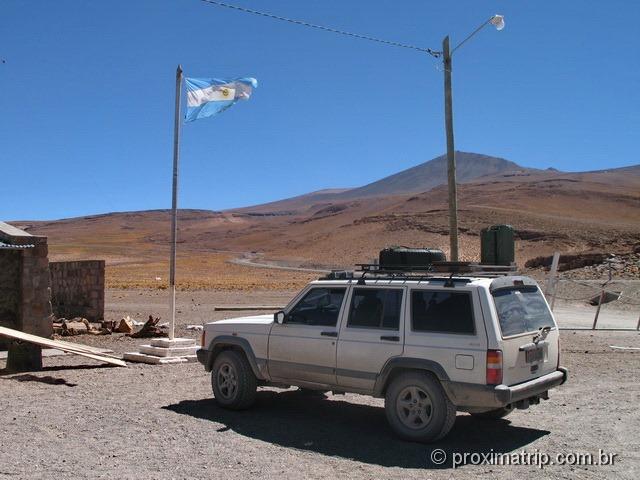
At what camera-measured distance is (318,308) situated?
8031 mm

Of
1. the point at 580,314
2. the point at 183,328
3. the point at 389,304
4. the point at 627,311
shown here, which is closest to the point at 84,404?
the point at 389,304

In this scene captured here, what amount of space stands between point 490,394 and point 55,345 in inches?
276

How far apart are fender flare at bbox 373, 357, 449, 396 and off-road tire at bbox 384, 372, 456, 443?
8 cm

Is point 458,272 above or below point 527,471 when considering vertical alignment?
above

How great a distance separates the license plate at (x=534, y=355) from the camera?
23.0ft

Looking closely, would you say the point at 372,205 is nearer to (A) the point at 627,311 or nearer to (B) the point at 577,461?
(A) the point at 627,311

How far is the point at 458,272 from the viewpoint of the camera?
738 centimetres

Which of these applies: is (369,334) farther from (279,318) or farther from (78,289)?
(78,289)

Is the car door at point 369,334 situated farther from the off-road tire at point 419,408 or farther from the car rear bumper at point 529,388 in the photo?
the car rear bumper at point 529,388

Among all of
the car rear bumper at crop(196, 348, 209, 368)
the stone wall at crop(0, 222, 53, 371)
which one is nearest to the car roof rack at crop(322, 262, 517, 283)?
the car rear bumper at crop(196, 348, 209, 368)

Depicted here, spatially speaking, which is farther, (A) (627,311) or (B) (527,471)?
(A) (627,311)

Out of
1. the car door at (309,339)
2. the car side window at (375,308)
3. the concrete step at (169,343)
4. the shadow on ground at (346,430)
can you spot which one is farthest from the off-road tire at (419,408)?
the concrete step at (169,343)

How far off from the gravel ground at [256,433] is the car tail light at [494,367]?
29.8 inches

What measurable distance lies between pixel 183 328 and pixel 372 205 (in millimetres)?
177776
